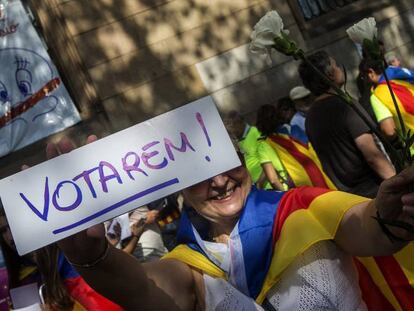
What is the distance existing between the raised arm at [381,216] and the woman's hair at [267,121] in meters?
3.02

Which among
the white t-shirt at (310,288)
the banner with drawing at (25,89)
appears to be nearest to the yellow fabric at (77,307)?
the white t-shirt at (310,288)

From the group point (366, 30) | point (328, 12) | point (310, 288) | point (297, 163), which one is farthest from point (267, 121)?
point (328, 12)

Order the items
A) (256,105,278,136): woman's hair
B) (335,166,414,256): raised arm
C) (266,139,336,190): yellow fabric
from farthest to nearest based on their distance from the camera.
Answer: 1. (256,105,278,136): woman's hair
2. (266,139,336,190): yellow fabric
3. (335,166,414,256): raised arm

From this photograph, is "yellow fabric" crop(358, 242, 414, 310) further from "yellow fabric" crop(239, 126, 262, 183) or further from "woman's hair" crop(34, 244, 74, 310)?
"yellow fabric" crop(239, 126, 262, 183)

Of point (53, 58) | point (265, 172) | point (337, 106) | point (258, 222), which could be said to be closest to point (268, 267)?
point (258, 222)

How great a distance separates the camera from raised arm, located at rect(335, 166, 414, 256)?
144cm

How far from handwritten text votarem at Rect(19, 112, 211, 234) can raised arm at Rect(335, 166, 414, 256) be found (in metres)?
0.49

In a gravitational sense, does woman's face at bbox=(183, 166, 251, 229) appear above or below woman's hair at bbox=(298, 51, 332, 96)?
below

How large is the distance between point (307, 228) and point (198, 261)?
0.38m

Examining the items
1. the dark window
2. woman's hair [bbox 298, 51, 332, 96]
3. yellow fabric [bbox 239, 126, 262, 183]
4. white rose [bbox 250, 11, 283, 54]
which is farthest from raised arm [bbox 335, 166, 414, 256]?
the dark window

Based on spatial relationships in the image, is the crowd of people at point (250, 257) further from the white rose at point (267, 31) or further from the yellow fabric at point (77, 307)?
the white rose at point (267, 31)

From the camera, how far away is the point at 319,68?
3064 millimetres

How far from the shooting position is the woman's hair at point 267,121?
488cm

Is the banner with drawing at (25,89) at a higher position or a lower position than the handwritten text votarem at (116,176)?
higher
